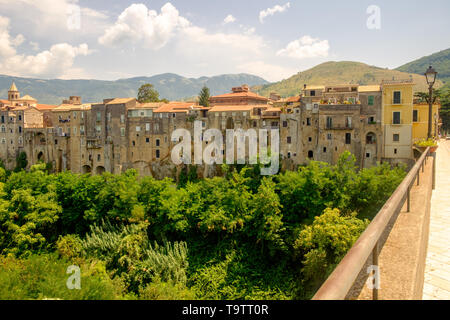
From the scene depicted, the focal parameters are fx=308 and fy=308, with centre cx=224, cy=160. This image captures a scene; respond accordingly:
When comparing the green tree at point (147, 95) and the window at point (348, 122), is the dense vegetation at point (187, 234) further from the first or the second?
the green tree at point (147, 95)

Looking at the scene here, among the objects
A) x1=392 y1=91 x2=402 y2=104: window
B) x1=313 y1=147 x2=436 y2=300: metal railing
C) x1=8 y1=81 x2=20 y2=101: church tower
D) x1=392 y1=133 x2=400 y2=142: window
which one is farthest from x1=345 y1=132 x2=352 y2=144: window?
x1=8 y1=81 x2=20 y2=101: church tower

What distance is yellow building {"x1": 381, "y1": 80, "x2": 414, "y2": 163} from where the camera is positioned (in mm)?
36406

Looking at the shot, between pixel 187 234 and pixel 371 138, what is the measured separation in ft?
86.1

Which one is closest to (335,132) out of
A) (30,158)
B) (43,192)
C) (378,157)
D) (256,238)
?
(378,157)

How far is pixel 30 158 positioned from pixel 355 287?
6713cm

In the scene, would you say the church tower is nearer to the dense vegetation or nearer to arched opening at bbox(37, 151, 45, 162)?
arched opening at bbox(37, 151, 45, 162)

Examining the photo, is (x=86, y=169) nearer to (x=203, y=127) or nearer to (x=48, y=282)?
(x=203, y=127)

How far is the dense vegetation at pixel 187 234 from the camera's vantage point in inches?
731

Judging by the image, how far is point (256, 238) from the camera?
23953 millimetres

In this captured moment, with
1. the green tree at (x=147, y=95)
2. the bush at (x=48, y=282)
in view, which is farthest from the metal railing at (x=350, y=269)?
the green tree at (x=147, y=95)

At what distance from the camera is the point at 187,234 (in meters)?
25.8

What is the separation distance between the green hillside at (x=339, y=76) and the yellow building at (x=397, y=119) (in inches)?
3824

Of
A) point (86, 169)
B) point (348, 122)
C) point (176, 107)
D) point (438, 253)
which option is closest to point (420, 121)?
point (348, 122)

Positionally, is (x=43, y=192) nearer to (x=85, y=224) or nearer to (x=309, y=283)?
(x=85, y=224)
